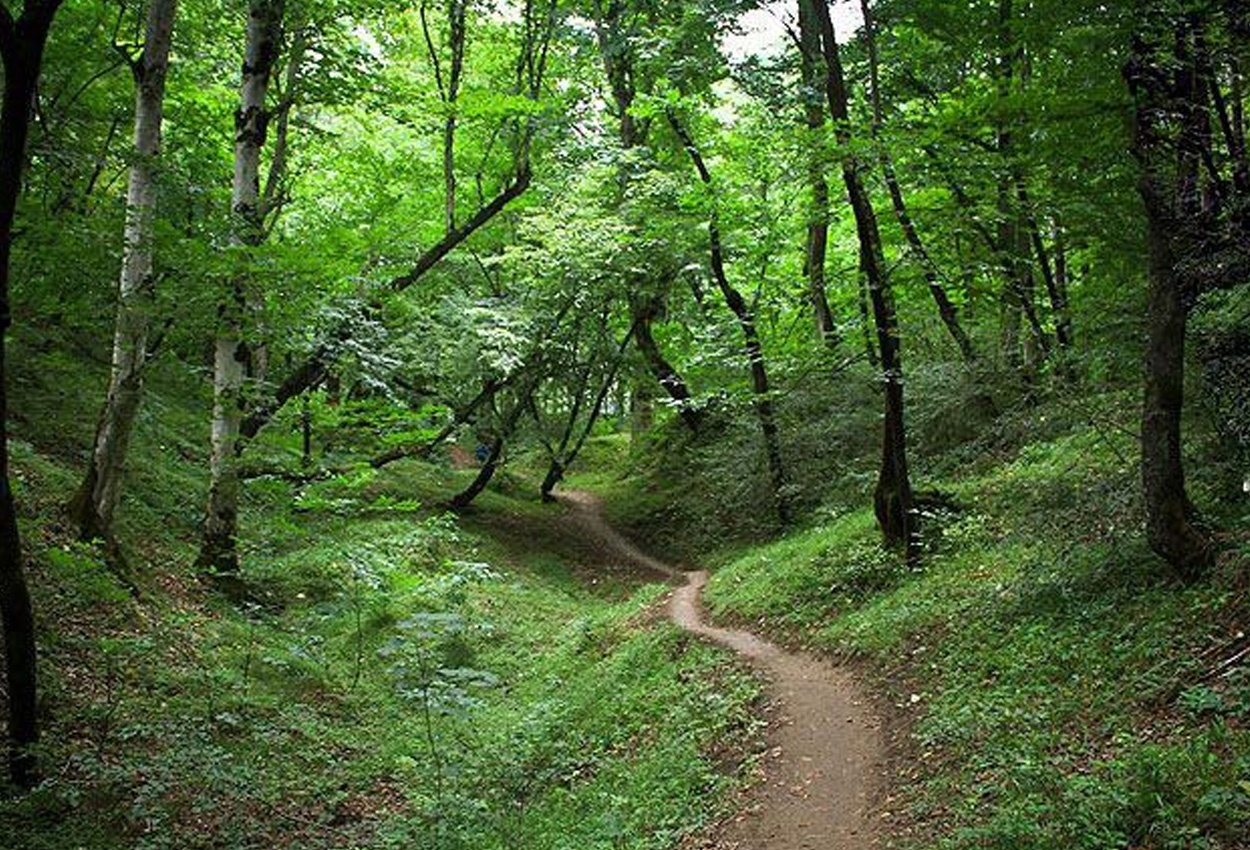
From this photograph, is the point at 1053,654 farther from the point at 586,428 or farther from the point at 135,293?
the point at 586,428

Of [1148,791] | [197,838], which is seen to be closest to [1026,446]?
[1148,791]

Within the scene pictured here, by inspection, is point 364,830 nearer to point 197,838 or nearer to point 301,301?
point 197,838

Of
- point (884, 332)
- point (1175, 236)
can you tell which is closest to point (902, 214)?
point (884, 332)

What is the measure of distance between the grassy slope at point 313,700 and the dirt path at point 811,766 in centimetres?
46

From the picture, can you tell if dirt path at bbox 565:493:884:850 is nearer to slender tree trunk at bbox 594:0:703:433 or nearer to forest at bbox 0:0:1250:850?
forest at bbox 0:0:1250:850

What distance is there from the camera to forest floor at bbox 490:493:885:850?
6484mm

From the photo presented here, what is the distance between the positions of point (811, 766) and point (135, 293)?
741cm

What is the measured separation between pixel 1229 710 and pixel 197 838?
24.4 ft

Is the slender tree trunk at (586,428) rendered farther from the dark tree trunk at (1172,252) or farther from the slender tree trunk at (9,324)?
the slender tree trunk at (9,324)

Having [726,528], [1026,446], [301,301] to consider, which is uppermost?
[301,301]

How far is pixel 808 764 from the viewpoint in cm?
759

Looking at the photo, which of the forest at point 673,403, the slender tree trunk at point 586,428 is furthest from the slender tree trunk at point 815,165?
the slender tree trunk at point 586,428

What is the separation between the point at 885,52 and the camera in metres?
14.9

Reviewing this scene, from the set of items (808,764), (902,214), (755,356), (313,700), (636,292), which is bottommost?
(313,700)
